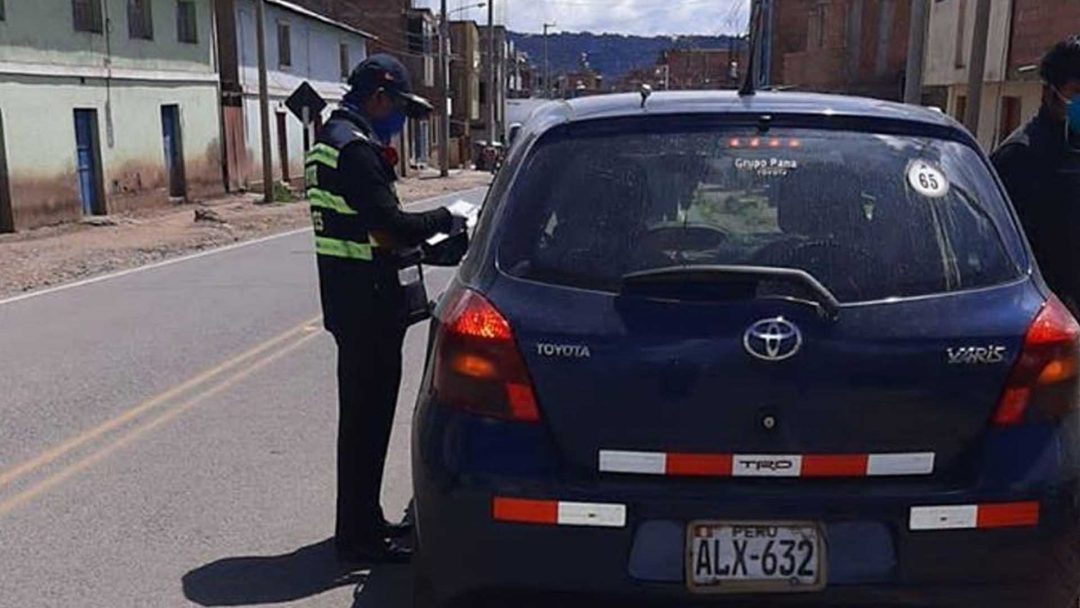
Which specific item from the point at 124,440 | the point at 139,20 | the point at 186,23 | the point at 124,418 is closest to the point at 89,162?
the point at 139,20

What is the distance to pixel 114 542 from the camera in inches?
181

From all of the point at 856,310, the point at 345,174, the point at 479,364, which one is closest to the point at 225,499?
the point at 345,174

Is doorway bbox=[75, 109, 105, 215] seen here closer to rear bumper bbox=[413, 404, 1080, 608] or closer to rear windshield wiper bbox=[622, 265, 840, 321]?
rear bumper bbox=[413, 404, 1080, 608]

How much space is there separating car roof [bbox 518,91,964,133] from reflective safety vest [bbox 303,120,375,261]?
2.99 ft

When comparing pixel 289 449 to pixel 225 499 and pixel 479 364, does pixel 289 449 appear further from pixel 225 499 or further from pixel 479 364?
pixel 479 364

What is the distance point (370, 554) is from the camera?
4.34 metres

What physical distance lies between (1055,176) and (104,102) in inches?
894

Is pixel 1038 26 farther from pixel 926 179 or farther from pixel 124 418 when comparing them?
pixel 926 179

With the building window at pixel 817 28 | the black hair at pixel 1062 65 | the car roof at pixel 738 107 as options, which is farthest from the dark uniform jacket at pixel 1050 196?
the building window at pixel 817 28

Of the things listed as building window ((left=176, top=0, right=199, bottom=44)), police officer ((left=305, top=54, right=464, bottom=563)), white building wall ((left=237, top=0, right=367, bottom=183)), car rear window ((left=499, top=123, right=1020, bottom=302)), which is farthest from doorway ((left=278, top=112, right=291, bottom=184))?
car rear window ((left=499, top=123, right=1020, bottom=302))

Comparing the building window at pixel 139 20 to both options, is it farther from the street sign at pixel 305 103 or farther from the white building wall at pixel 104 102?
the street sign at pixel 305 103

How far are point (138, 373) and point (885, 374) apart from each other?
636 cm

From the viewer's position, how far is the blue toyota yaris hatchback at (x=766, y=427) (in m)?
2.70

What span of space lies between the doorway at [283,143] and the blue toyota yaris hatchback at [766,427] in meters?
33.7
